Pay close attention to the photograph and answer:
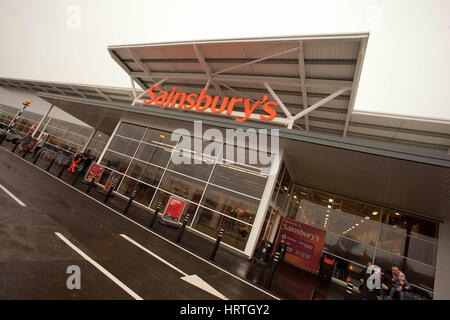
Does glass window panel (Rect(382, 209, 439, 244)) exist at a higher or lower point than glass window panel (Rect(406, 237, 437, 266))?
higher

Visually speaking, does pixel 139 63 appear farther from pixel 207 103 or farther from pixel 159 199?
pixel 159 199

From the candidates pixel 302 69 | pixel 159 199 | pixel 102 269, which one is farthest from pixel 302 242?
pixel 102 269

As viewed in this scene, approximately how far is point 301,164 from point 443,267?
28.6 ft

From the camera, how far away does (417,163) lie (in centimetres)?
635

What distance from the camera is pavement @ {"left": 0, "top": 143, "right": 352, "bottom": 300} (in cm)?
341

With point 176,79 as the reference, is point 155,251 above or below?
below

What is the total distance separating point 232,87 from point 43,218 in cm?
1231

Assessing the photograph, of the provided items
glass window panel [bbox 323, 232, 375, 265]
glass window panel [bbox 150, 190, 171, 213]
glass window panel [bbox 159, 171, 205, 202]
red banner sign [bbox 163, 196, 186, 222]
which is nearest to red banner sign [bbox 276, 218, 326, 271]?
glass window panel [bbox 323, 232, 375, 265]

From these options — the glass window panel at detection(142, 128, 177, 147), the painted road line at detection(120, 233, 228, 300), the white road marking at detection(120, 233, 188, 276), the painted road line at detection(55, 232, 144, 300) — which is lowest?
the painted road line at detection(55, 232, 144, 300)

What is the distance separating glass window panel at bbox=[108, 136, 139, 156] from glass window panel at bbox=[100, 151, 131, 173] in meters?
0.36

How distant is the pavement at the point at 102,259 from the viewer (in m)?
3.41

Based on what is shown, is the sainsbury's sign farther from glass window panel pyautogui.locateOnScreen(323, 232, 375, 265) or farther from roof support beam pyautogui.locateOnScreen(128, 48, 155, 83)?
glass window panel pyautogui.locateOnScreen(323, 232, 375, 265)
